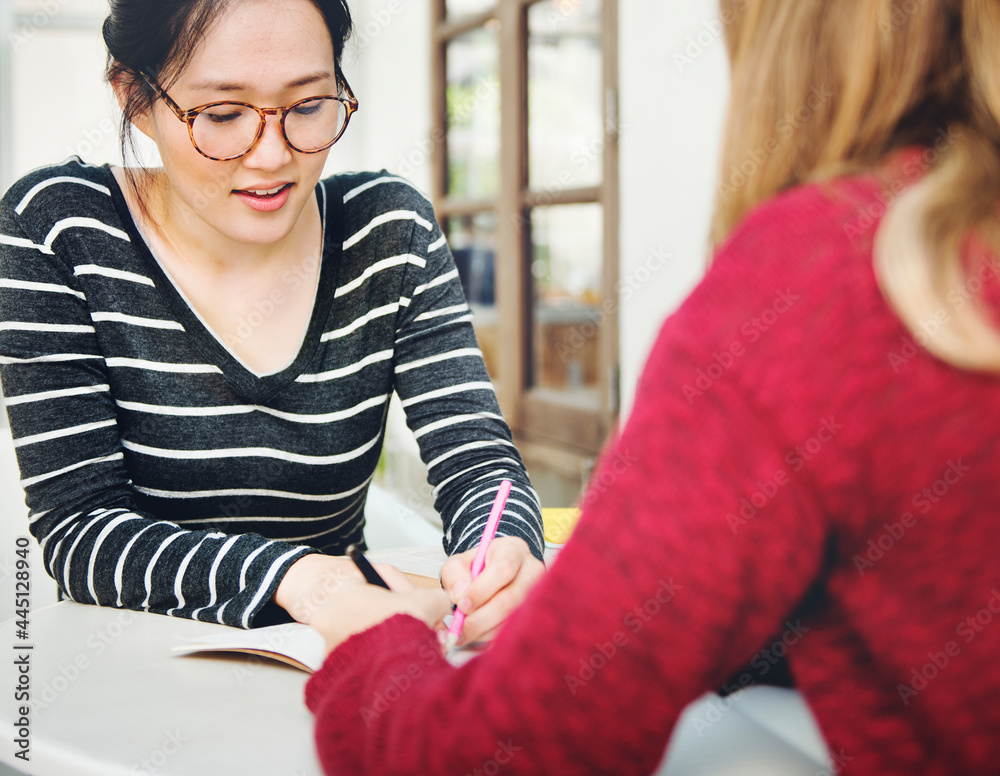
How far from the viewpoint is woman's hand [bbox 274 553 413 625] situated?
0.79 metres

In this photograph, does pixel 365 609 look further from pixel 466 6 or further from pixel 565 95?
pixel 466 6

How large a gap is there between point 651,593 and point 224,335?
848mm

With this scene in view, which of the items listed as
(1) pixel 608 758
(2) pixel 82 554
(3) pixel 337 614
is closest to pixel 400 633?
(3) pixel 337 614

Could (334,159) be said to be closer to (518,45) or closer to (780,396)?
(518,45)

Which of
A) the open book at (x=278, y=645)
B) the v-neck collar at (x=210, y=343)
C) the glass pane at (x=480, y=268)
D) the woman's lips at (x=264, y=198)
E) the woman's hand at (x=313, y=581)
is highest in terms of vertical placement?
the woman's lips at (x=264, y=198)

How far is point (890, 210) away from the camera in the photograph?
1.44 ft

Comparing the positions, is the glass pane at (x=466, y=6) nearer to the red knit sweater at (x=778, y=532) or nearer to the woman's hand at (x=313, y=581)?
the woman's hand at (x=313, y=581)

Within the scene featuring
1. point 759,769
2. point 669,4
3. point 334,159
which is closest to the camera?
point 759,769

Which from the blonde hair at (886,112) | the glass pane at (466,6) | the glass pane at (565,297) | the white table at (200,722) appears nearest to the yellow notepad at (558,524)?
the white table at (200,722)

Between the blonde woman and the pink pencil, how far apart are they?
11.1 inches

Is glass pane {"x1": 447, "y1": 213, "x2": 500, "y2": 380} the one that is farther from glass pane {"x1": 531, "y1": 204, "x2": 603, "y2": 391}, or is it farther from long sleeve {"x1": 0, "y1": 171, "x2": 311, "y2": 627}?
long sleeve {"x1": 0, "y1": 171, "x2": 311, "y2": 627}

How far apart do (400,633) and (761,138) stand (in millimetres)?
374

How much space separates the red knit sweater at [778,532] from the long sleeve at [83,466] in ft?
1.55

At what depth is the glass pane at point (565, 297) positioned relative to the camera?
270 cm
